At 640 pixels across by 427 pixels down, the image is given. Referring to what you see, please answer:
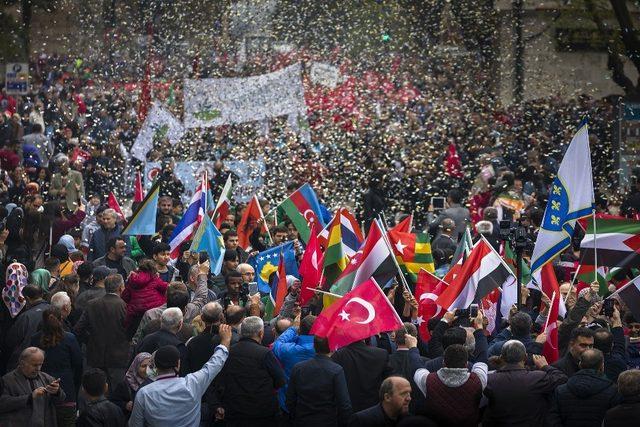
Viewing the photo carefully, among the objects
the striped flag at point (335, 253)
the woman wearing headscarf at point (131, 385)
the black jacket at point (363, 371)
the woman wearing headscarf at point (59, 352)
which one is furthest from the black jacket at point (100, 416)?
the striped flag at point (335, 253)

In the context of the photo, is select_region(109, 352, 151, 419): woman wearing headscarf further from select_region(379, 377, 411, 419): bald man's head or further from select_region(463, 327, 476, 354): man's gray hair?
select_region(463, 327, 476, 354): man's gray hair

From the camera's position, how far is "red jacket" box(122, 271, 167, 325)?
541 inches

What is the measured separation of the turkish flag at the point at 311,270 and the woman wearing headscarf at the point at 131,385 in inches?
96.5

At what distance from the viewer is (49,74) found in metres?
34.5

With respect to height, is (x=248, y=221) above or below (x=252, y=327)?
below

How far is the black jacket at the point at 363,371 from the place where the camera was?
37.8 feet

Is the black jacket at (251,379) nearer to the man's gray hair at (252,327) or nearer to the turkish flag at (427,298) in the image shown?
the man's gray hair at (252,327)

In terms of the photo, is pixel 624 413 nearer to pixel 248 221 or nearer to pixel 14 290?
pixel 14 290

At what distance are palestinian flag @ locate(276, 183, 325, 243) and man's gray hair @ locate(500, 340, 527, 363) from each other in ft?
24.0

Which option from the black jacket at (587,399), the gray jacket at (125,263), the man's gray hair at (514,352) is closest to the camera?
the black jacket at (587,399)

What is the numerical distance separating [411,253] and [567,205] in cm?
212

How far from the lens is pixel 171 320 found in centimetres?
1207

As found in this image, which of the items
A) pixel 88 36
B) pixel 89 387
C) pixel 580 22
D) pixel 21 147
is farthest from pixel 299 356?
pixel 88 36

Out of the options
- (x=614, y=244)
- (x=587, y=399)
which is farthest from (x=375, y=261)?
(x=587, y=399)
